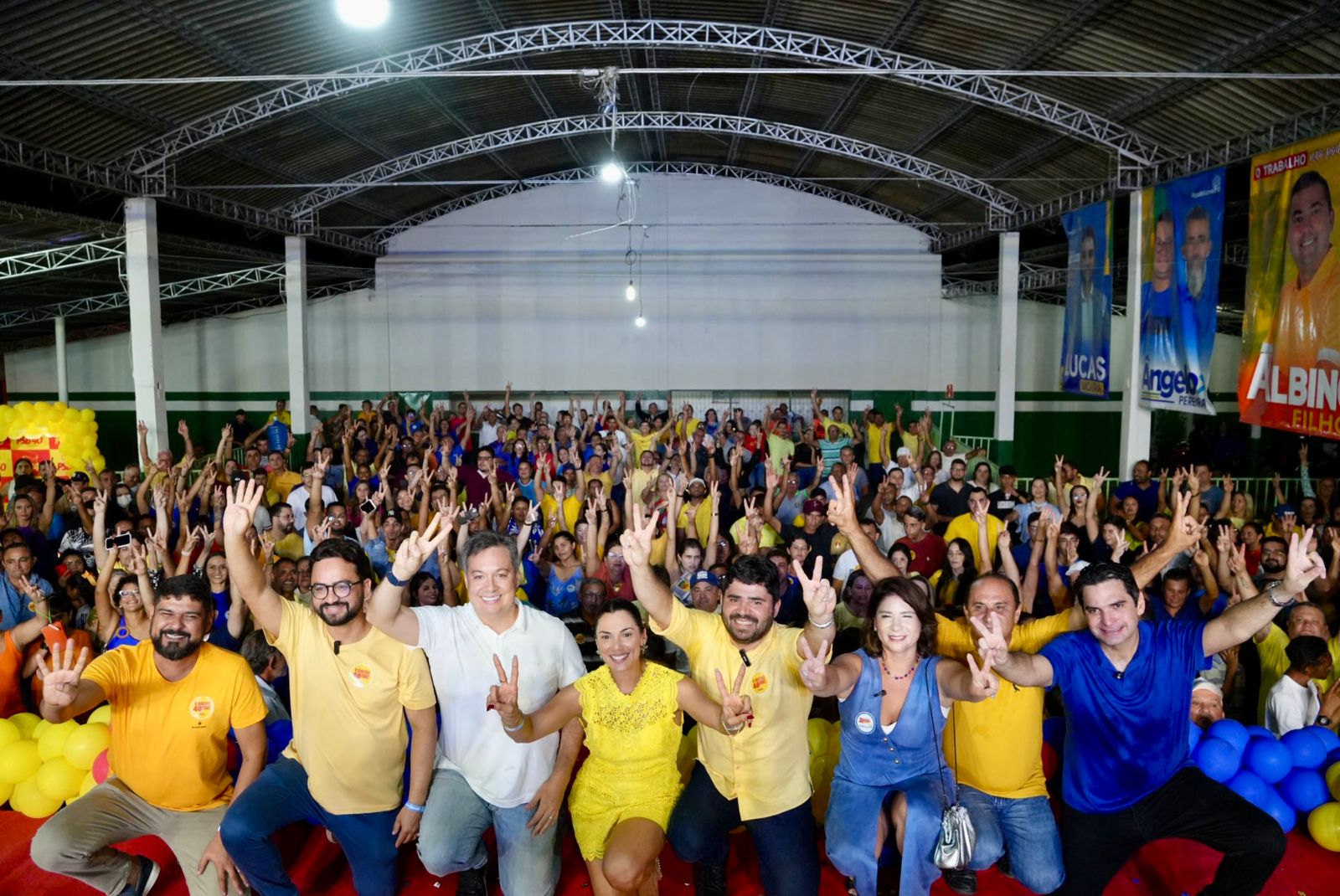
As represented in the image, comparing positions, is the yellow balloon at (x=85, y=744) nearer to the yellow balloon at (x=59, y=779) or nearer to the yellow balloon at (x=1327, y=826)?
the yellow balloon at (x=59, y=779)

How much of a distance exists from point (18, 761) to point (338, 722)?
2.10 meters

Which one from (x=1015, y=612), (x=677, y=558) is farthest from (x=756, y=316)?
(x=1015, y=612)

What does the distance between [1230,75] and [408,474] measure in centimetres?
740

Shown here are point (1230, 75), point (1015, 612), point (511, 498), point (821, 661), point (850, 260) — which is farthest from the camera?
point (850, 260)

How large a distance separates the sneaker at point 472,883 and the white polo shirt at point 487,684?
298mm

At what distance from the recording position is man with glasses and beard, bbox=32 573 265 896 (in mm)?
3309

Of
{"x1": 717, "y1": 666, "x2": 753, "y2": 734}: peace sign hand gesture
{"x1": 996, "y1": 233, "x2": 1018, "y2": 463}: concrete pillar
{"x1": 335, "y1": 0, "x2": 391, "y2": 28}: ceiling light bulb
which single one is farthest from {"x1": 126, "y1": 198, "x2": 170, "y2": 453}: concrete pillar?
{"x1": 996, "y1": 233, "x2": 1018, "y2": 463}: concrete pillar

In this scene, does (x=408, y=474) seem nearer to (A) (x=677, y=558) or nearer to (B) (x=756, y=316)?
(A) (x=677, y=558)

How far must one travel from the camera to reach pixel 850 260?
53.0 ft

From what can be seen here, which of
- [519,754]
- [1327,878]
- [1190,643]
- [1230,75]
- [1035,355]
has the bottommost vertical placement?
[1327,878]

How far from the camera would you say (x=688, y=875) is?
3766 mm

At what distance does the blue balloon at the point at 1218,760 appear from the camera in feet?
13.1

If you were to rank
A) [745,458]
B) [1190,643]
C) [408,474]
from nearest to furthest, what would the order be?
[1190,643]
[408,474]
[745,458]

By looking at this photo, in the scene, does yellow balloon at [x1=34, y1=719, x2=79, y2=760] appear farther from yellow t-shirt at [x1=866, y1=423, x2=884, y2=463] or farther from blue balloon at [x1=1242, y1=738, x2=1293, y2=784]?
yellow t-shirt at [x1=866, y1=423, x2=884, y2=463]
